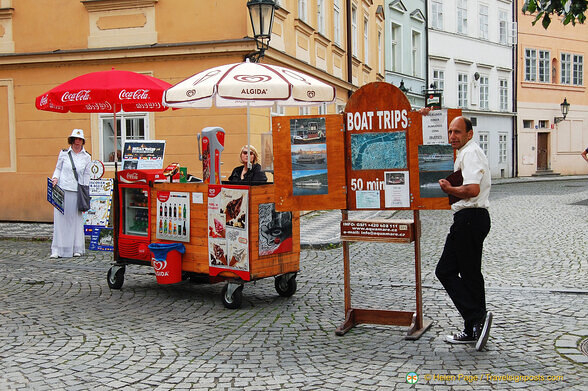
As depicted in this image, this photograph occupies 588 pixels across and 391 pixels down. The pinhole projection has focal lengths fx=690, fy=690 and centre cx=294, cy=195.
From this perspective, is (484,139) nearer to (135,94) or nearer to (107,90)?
(135,94)

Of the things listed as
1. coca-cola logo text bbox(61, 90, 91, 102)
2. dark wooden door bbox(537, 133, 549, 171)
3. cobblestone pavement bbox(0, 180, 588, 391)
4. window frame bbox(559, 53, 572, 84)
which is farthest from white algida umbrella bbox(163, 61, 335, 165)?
window frame bbox(559, 53, 572, 84)

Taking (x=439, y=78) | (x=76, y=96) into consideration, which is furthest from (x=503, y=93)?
(x=76, y=96)

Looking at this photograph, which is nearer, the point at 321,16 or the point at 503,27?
the point at 321,16

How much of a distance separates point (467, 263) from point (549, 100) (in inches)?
1483

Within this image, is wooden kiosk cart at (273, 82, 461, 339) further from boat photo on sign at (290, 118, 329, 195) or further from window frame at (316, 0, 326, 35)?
window frame at (316, 0, 326, 35)

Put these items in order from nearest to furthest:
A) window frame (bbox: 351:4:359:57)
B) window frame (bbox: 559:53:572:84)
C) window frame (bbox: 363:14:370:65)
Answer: window frame (bbox: 351:4:359:57), window frame (bbox: 363:14:370:65), window frame (bbox: 559:53:572:84)

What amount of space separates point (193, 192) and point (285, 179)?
178cm

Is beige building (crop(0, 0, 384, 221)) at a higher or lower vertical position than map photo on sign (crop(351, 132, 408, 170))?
higher

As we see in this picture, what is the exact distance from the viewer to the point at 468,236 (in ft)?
17.9

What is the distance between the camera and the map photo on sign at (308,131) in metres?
6.10

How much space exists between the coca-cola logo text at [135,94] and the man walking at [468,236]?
17.1 ft

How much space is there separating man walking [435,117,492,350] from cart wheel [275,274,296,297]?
2.25 m

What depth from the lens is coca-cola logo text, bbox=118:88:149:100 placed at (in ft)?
31.0

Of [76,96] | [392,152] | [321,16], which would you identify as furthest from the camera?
[321,16]
